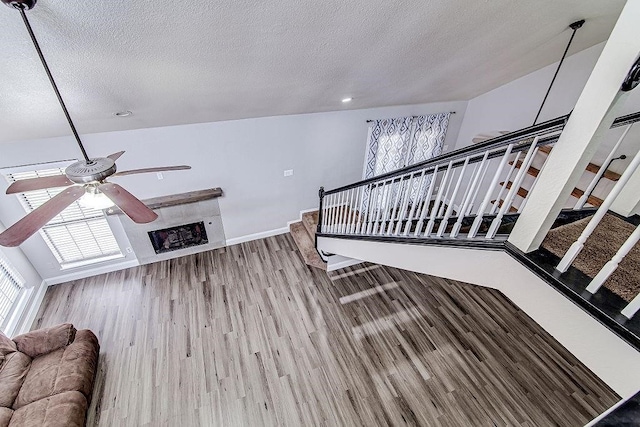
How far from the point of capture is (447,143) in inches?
236

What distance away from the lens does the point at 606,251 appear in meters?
1.50

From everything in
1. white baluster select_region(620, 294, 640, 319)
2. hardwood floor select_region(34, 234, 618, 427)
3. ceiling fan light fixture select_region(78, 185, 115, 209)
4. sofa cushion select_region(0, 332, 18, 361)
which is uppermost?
ceiling fan light fixture select_region(78, 185, 115, 209)

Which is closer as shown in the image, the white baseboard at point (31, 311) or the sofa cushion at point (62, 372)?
the sofa cushion at point (62, 372)

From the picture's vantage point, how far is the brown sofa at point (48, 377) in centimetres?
238

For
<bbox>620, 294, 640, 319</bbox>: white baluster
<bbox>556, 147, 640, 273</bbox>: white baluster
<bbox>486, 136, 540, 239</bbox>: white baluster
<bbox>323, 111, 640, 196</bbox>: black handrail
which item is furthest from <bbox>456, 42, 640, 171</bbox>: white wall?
<bbox>620, 294, 640, 319</bbox>: white baluster

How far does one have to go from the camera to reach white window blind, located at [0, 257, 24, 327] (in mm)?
3291

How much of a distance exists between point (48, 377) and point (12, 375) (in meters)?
0.32

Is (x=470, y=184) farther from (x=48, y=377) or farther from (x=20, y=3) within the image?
(x=48, y=377)

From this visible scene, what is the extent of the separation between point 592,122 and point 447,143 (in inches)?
211

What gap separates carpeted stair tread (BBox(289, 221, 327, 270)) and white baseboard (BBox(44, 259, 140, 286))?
9.38ft

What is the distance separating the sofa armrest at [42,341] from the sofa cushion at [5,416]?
63 cm

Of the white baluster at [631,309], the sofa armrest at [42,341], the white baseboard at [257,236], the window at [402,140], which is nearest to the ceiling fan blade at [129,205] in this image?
the white baluster at [631,309]

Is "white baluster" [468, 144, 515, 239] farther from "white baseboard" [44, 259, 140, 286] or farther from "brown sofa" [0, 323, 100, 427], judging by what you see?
"white baseboard" [44, 259, 140, 286]

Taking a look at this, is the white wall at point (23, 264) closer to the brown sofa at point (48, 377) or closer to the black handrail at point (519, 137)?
the brown sofa at point (48, 377)
